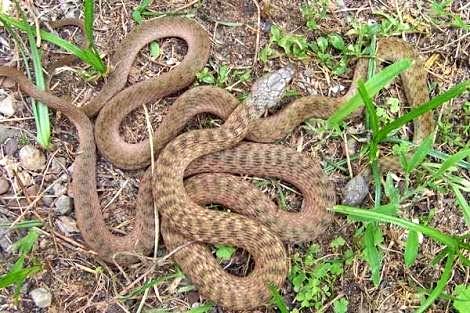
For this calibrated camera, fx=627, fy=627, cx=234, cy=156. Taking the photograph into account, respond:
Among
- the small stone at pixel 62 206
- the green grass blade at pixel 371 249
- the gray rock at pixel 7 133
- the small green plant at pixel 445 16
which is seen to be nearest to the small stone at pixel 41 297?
the small stone at pixel 62 206

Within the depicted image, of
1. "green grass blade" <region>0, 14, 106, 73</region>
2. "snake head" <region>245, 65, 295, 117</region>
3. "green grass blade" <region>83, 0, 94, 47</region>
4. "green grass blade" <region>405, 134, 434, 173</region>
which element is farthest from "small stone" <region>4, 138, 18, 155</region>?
"green grass blade" <region>405, 134, 434, 173</region>

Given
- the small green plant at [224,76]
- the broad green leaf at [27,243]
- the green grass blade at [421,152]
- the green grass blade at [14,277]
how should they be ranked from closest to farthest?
the green grass blade at [14,277], the green grass blade at [421,152], the broad green leaf at [27,243], the small green plant at [224,76]

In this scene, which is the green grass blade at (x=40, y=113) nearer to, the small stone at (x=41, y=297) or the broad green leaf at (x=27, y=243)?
the broad green leaf at (x=27, y=243)

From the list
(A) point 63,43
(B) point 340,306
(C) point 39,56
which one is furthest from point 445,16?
(C) point 39,56

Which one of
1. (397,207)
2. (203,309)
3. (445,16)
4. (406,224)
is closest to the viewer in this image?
(406,224)

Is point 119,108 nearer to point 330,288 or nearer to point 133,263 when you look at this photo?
point 133,263

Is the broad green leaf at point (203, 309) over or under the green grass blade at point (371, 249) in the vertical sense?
under

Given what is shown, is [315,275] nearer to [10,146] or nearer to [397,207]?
[397,207]
